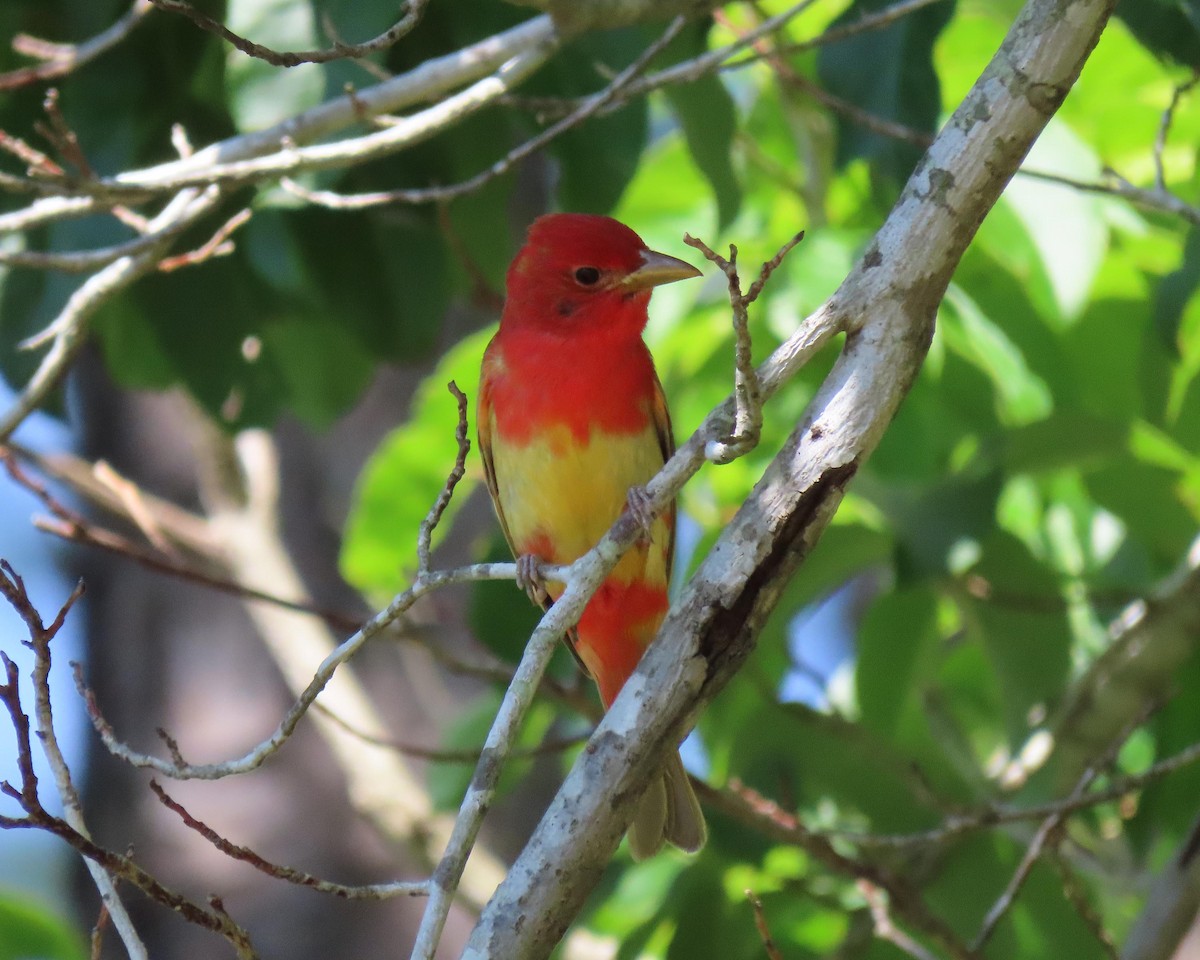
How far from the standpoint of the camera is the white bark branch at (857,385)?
7.74 ft

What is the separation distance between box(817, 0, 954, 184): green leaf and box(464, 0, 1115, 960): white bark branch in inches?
33.7

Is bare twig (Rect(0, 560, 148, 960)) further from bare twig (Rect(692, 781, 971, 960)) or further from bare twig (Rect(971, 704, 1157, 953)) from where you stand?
bare twig (Rect(971, 704, 1157, 953))

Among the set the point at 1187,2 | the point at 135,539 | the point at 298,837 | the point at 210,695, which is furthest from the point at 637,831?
the point at 135,539

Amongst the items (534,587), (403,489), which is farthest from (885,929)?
(403,489)

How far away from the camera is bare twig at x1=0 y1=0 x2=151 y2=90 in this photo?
138 inches

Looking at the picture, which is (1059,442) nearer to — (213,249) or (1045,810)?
(1045,810)

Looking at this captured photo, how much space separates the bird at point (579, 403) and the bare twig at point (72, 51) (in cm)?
112

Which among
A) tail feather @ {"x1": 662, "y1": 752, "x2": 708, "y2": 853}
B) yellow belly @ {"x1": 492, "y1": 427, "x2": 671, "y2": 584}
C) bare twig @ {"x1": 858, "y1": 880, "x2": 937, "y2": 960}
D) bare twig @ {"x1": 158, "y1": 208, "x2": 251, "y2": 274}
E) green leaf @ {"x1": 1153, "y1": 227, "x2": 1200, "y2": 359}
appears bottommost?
bare twig @ {"x1": 858, "y1": 880, "x2": 937, "y2": 960}

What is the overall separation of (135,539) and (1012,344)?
185 inches

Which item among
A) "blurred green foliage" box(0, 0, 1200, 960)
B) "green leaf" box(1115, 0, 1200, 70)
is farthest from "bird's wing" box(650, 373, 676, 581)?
"green leaf" box(1115, 0, 1200, 70)

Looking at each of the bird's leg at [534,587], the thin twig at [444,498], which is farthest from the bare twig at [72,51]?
the thin twig at [444,498]

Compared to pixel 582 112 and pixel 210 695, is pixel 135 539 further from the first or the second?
pixel 582 112

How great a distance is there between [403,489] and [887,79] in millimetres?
2017

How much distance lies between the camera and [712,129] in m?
3.51
